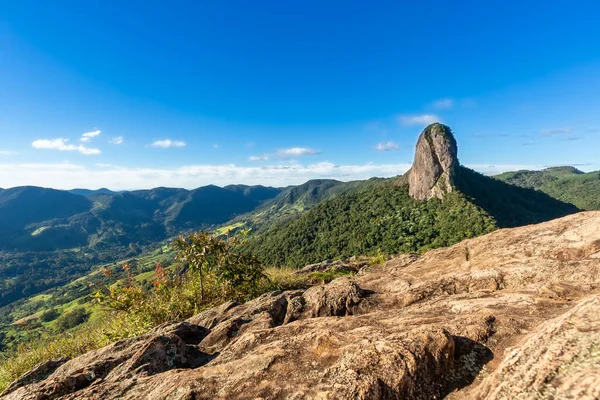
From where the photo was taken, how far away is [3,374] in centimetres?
1050

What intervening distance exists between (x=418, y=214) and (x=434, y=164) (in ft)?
92.9

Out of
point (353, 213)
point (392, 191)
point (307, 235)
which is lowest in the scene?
point (307, 235)

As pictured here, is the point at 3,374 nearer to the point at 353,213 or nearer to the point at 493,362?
the point at 493,362

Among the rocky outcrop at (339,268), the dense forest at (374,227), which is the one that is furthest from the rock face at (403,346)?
the dense forest at (374,227)

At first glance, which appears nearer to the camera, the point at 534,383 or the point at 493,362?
the point at 534,383

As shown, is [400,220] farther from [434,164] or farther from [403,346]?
[403,346]

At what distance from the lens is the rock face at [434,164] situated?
444 feet

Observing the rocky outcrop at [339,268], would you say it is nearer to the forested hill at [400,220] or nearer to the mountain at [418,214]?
the forested hill at [400,220]

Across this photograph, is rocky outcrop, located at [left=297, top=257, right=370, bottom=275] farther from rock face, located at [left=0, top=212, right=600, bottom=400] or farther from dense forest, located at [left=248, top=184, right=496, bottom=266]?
dense forest, located at [left=248, top=184, right=496, bottom=266]

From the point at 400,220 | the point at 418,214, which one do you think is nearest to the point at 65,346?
the point at 400,220

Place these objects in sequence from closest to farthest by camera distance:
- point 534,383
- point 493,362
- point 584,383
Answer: point 584,383 < point 534,383 < point 493,362

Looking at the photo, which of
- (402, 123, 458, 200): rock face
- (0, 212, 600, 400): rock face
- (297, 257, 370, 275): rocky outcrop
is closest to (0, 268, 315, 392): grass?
(0, 212, 600, 400): rock face

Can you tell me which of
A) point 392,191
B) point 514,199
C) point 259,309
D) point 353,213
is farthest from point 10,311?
point 514,199

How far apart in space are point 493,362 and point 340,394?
2647mm
